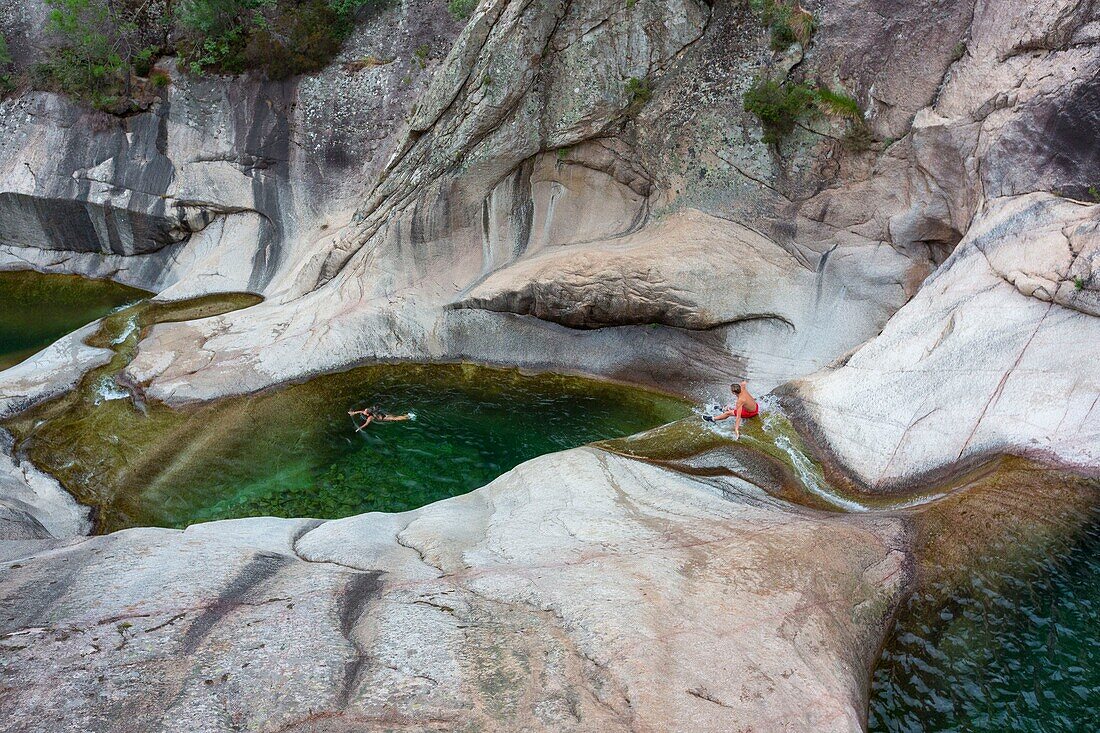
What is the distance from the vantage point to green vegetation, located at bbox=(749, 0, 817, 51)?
44.6ft

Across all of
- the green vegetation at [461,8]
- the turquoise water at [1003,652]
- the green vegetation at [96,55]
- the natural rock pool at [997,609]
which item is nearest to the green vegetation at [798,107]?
the natural rock pool at [997,609]

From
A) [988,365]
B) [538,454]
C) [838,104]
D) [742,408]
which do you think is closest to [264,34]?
[538,454]

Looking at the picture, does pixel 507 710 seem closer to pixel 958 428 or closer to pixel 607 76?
pixel 958 428

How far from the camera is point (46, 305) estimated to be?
18594 mm

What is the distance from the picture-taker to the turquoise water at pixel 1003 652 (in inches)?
249

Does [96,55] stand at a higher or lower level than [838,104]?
higher

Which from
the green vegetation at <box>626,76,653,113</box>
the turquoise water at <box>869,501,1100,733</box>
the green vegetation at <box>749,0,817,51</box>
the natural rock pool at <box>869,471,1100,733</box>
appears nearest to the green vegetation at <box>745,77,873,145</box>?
the green vegetation at <box>749,0,817,51</box>

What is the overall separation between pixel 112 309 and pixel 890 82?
18352 millimetres

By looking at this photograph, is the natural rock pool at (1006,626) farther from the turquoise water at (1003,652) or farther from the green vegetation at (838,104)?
the green vegetation at (838,104)

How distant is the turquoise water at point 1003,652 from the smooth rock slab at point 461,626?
1.17ft

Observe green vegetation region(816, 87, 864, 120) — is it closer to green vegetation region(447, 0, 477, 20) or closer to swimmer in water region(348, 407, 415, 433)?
green vegetation region(447, 0, 477, 20)

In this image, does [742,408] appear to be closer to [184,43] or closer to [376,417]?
[376,417]

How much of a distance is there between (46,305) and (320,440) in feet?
35.4

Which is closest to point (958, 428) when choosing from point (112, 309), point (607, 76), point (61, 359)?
point (607, 76)
